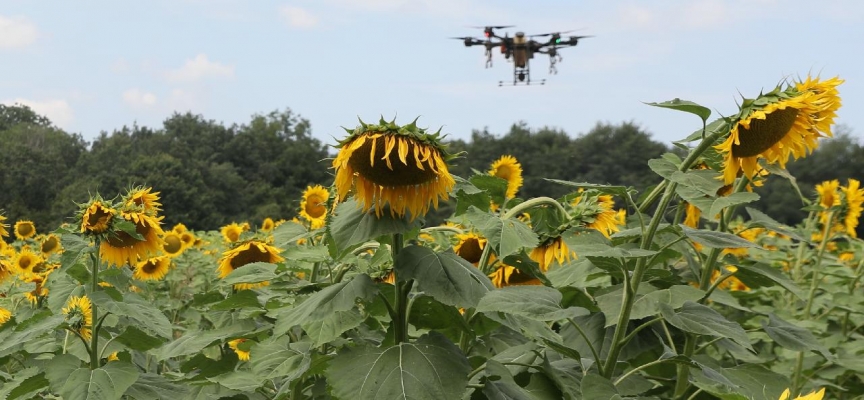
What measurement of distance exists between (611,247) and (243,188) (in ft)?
125

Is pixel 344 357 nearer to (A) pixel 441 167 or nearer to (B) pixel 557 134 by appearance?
(A) pixel 441 167

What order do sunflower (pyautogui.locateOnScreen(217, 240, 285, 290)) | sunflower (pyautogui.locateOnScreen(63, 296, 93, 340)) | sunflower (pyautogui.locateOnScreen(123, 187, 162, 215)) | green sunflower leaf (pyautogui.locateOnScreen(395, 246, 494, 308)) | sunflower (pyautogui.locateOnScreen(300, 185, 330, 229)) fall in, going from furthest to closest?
sunflower (pyautogui.locateOnScreen(300, 185, 330, 229))
sunflower (pyautogui.locateOnScreen(217, 240, 285, 290))
sunflower (pyautogui.locateOnScreen(123, 187, 162, 215))
sunflower (pyautogui.locateOnScreen(63, 296, 93, 340))
green sunflower leaf (pyautogui.locateOnScreen(395, 246, 494, 308))

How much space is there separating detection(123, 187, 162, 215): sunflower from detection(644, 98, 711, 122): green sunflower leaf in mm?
2005

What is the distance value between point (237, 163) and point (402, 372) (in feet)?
146

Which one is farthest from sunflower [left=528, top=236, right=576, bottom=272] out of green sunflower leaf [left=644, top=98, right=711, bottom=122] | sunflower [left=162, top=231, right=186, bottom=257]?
sunflower [left=162, top=231, right=186, bottom=257]

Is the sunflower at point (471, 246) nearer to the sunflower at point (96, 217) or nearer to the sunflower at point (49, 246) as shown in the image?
the sunflower at point (96, 217)

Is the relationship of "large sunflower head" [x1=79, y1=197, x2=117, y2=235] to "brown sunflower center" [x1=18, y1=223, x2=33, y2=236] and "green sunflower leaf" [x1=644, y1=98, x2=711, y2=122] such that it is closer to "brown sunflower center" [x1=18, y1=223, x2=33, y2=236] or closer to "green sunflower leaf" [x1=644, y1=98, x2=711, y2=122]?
"green sunflower leaf" [x1=644, y1=98, x2=711, y2=122]

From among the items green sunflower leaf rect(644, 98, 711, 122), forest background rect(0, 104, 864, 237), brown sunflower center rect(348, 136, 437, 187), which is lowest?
forest background rect(0, 104, 864, 237)

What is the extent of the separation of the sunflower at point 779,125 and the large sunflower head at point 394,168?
2.46 ft

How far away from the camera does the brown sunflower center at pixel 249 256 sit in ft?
11.9

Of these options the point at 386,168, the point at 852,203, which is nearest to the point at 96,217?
the point at 386,168

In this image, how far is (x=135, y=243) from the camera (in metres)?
3.43

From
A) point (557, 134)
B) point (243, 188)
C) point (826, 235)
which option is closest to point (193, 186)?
point (243, 188)

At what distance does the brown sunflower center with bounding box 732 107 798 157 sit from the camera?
2141mm
